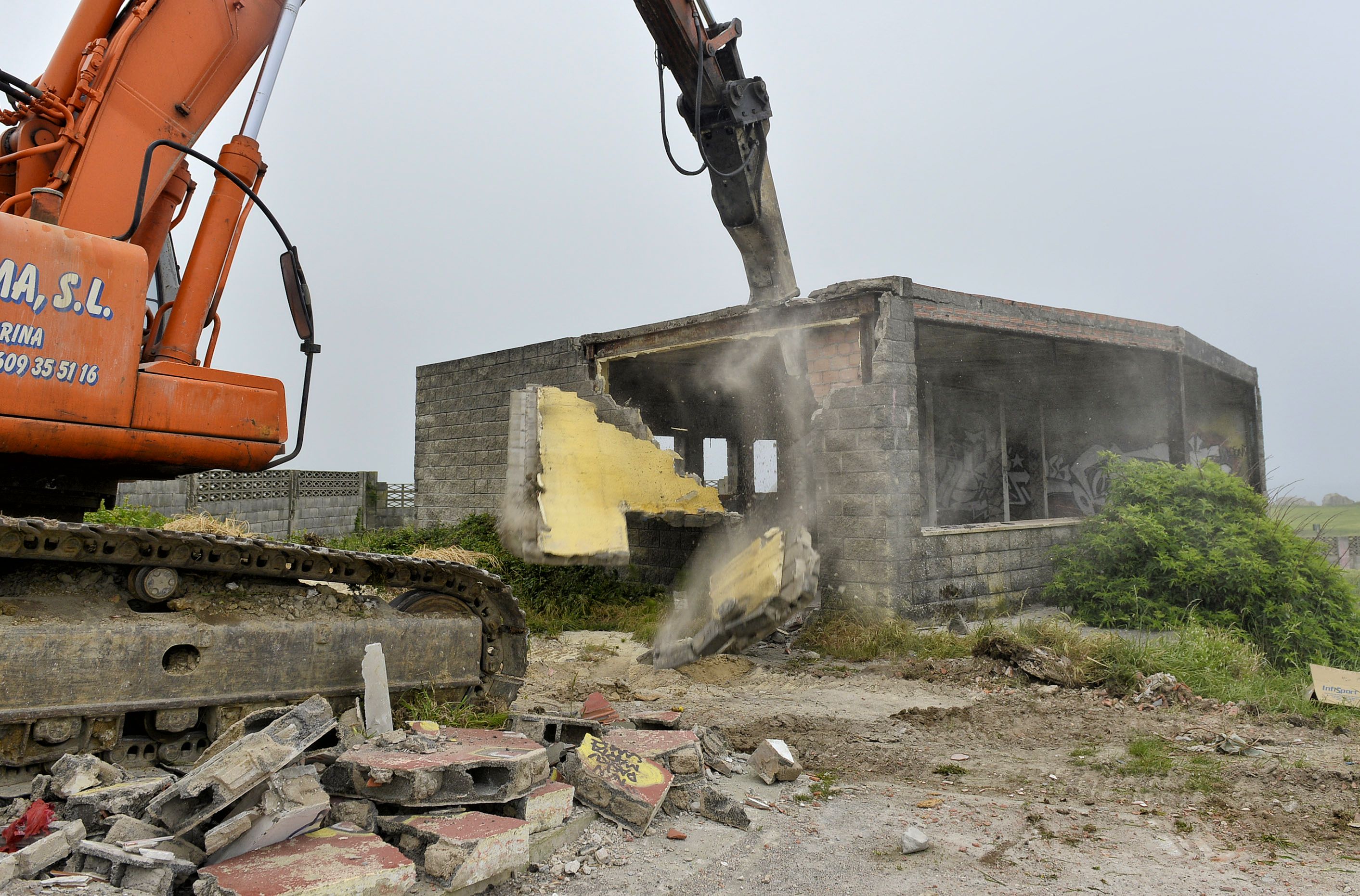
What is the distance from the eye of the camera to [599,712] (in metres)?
4.37

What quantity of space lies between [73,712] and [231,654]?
58 centimetres

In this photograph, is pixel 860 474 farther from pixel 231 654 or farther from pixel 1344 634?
pixel 231 654

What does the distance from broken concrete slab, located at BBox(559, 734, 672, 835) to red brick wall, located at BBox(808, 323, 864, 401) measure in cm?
499

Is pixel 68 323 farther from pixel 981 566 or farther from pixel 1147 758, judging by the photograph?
pixel 981 566

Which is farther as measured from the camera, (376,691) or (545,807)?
(376,691)

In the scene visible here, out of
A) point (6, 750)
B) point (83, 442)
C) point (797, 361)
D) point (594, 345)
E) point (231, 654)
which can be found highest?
point (594, 345)

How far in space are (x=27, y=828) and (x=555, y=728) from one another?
75.4 inches

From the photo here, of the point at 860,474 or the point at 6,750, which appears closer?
the point at 6,750

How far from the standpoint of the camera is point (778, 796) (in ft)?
11.9

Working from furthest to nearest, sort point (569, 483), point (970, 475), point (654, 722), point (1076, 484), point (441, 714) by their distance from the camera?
1. point (970, 475)
2. point (1076, 484)
3. point (569, 483)
4. point (654, 722)
5. point (441, 714)

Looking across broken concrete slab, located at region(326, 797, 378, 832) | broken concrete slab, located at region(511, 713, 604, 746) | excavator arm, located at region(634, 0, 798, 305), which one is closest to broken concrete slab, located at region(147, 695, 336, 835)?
broken concrete slab, located at region(326, 797, 378, 832)

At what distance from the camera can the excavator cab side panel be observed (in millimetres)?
3098

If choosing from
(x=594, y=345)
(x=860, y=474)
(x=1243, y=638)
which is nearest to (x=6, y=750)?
(x=860, y=474)

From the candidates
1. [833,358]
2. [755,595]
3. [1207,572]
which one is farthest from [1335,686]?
[833,358]
